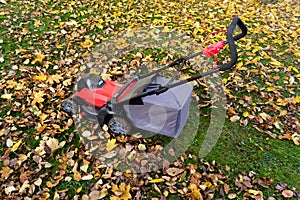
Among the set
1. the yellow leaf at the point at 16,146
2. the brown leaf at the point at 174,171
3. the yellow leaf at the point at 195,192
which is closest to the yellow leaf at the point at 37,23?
the yellow leaf at the point at 16,146

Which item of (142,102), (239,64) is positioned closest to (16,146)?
(142,102)

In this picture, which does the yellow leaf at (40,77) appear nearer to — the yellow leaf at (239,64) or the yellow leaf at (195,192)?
the yellow leaf at (195,192)

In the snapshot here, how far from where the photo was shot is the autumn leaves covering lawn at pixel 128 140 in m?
3.22

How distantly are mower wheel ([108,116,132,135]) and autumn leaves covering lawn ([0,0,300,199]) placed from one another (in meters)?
0.14

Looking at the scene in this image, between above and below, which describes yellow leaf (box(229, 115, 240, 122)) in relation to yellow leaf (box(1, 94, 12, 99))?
above

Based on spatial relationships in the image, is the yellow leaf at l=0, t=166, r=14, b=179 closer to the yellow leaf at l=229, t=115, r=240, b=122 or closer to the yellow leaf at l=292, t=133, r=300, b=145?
the yellow leaf at l=229, t=115, r=240, b=122

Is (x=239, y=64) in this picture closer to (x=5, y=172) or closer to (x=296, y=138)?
(x=296, y=138)

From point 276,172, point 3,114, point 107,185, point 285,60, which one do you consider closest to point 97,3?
point 3,114

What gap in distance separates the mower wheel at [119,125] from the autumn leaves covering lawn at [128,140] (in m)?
0.14

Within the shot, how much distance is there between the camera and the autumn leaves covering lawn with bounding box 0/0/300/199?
127 inches

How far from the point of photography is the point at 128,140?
3658 mm

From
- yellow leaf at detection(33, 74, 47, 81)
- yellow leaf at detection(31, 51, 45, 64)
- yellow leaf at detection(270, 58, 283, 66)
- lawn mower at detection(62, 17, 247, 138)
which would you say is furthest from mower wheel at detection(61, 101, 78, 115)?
yellow leaf at detection(270, 58, 283, 66)

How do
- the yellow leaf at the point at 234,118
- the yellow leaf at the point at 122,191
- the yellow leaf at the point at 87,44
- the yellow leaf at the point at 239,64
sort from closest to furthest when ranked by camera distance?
1. the yellow leaf at the point at 122,191
2. the yellow leaf at the point at 234,118
3. the yellow leaf at the point at 239,64
4. the yellow leaf at the point at 87,44

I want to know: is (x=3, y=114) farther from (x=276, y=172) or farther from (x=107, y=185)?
(x=276, y=172)
